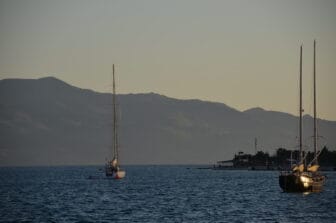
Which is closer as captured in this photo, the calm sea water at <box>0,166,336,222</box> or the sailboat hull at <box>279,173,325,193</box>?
the calm sea water at <box>0,166,336,222</box>

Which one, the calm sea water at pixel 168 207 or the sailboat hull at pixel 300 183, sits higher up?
the sailboat hull at pixel 300 183

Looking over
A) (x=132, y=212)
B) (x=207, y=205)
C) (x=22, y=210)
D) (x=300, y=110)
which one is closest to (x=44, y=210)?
(x=22, y=210)

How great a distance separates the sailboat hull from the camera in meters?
121

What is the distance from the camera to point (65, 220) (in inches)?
3472

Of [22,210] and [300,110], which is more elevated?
[300,110]

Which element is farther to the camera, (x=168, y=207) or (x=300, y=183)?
(x=300, y=183)

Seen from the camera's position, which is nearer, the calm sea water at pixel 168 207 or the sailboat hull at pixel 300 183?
the calm sea water at pixel 168 207

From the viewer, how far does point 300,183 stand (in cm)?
12112

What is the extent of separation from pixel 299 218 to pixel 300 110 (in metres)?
40.9

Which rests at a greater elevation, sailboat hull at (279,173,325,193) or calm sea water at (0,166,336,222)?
sailboat hull at (279,173,325,193)

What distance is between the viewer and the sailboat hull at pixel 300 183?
12081 cm

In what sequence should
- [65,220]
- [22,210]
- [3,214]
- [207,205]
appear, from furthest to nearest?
[207,205], [22,210], [3,214], [65,220]

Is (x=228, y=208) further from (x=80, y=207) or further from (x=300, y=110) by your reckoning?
(x=300, y=110)

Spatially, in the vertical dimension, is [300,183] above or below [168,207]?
above
